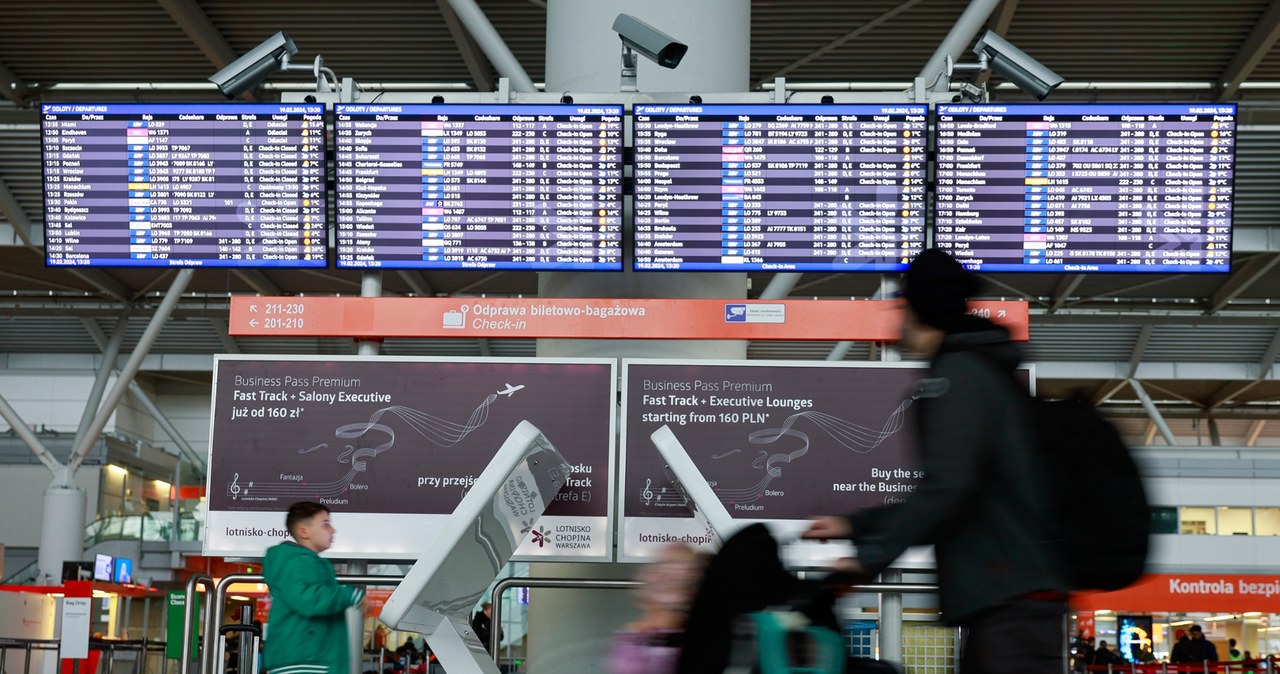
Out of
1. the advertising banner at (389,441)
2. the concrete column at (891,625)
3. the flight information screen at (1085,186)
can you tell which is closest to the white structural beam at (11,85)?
the advertising banner at (389,441)

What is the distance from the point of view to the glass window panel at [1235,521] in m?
36.9

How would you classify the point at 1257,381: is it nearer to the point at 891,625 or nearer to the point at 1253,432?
the point at 1253,432

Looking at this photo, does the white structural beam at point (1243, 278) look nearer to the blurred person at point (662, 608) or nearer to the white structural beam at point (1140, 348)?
the white structural beam at point (1140, 348)

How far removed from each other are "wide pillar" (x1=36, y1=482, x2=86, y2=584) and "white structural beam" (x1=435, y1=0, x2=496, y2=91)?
13469 millimetres

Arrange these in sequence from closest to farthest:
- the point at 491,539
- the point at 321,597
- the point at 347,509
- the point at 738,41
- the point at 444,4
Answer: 1. the point at 321,597
2. the point at 491,539
3. the point at 347,509
4. the point at 738,41
5. the point at 444,4

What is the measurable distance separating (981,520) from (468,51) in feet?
42.5

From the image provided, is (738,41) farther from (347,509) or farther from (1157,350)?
(1157,350)

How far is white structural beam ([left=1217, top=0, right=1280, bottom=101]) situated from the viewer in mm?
14117

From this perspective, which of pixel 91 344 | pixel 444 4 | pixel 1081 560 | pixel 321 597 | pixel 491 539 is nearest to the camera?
pixel 1081 560

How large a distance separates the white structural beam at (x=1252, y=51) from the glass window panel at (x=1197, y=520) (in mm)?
23907

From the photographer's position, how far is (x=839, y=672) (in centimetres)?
326

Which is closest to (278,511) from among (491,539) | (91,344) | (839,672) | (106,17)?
(491,539)

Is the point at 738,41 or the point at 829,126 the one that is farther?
the point at 738,41

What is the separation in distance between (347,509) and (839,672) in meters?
5.03
